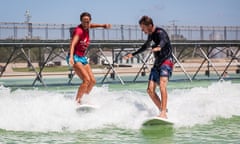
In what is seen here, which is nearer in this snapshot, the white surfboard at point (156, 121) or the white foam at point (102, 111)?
the white foam at point (102, 111)

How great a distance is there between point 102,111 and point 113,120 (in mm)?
436

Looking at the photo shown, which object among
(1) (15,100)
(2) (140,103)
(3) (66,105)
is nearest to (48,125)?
(3) (66,105)

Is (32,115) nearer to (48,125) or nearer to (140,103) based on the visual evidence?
(48,125)

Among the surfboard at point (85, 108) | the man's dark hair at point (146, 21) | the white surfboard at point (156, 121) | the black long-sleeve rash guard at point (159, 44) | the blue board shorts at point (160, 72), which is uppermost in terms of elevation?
the man's dark hair at point (146, 21)

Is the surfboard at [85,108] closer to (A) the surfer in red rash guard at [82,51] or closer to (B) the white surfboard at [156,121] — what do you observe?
(A) the surfer in red rash guard at [82,51]

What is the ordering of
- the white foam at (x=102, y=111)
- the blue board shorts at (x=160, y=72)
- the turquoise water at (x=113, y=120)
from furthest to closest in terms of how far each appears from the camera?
the blue board shorts at (x=160, y=72), the white foam at (x=102, y=111), the turquoise water at (x=113, y=120)

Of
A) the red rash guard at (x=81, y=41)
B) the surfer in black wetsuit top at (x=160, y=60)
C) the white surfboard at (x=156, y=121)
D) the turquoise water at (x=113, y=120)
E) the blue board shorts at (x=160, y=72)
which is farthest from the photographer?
the red rash guard at (x=81, y=41)

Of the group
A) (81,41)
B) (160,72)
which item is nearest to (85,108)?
(81,41)

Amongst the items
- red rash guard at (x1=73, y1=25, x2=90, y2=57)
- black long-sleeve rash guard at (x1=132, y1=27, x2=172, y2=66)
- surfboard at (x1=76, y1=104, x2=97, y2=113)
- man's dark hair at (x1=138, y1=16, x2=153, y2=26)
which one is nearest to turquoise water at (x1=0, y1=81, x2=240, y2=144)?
surfboard at (x1=76, y1=104, x2=97, y2=113)

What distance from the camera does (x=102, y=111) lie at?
8898 mm

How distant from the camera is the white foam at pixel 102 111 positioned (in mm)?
7934

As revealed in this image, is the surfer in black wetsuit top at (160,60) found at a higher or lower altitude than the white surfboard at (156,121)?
higher

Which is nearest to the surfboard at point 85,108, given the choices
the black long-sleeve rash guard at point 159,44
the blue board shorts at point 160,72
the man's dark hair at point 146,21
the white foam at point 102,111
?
the white foam at point 102,111

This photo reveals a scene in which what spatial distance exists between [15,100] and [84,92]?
1.32 m
